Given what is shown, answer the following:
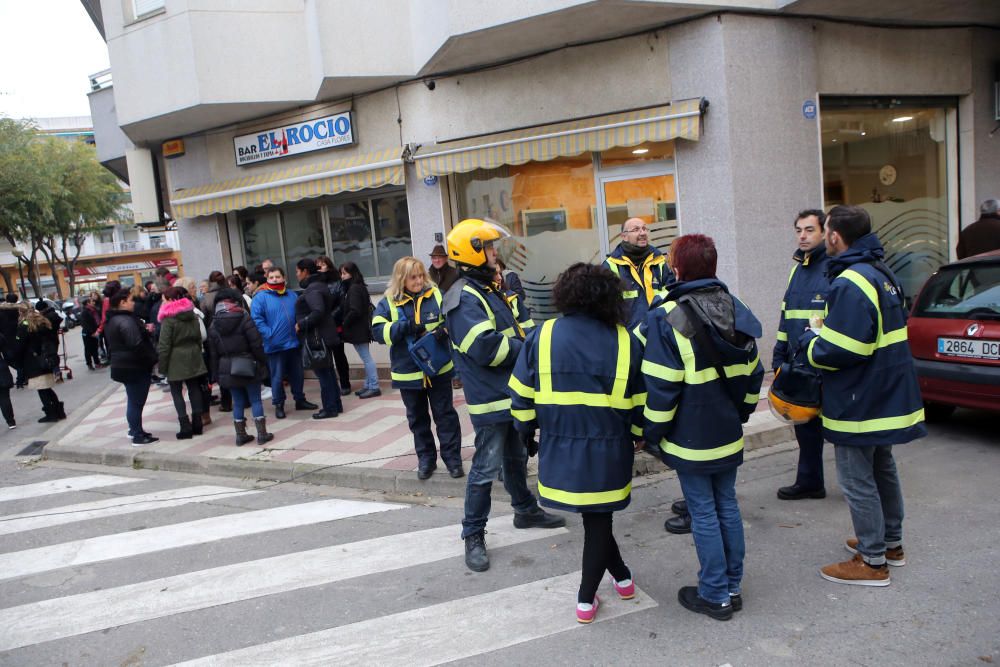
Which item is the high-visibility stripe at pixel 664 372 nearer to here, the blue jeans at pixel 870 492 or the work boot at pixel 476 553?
the blue jeans at pixel 870 492

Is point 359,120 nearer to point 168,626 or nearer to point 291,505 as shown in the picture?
point 291,505

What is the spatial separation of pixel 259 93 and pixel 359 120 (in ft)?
4.87

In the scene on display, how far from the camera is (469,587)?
13.6 ft

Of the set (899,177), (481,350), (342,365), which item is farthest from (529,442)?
(899,177)

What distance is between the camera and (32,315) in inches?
409

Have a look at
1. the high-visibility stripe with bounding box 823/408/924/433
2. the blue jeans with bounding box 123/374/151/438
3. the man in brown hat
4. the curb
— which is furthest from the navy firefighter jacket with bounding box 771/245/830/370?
the blue jeans with bounding box 123/374/151/438

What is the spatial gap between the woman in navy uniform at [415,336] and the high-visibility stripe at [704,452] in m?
2.49

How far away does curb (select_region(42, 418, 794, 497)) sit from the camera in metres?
5.99

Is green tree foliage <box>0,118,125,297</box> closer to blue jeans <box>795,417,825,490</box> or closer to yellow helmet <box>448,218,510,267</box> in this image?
yellow helmet <box>448,218,510,267</box>

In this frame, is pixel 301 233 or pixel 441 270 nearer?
pixel 441 270

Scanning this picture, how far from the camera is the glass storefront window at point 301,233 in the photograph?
1252cm

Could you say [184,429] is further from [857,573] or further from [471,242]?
[857,573]

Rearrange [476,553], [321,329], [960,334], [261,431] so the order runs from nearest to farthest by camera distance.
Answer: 1. [476,553]
2. [960,334]
3. [261,431]
4. [321,329]

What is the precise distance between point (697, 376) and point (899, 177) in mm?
9326
